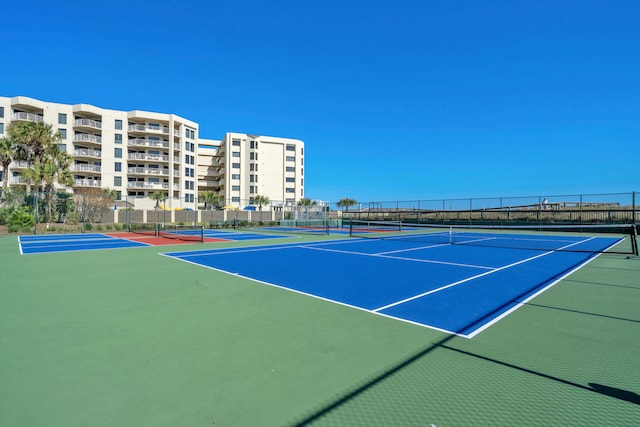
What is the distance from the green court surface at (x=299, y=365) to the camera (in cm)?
276

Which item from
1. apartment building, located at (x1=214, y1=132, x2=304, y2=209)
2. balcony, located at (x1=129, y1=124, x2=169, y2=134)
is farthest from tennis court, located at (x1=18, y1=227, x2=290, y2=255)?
apartment building, located at (x1=214, y1=132, x2=304, y2=209)

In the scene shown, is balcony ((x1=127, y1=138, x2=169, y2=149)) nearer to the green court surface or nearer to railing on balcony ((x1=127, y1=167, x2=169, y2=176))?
railing on balcony ((x1=127, y1=167, x2=169, y2=176))

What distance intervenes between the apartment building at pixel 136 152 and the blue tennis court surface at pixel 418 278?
3518 cm

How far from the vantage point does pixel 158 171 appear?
192 ft

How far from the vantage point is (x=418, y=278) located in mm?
8445

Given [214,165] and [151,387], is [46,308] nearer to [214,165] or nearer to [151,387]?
[151,387]

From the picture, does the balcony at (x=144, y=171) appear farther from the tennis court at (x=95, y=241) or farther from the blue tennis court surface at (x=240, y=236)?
the blue tennis court surface at (x=240, y=236)

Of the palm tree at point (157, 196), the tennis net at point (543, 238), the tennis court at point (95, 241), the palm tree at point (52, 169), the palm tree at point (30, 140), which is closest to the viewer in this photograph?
Answer: the tennis court at point (95, 241)

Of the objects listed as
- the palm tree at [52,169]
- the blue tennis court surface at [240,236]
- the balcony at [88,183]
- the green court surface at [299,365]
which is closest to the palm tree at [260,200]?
the balcony at [88,183]

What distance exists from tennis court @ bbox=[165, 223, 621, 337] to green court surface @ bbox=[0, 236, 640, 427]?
499 millimetres

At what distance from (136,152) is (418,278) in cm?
6194

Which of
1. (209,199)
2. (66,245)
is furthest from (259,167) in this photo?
(66,245)

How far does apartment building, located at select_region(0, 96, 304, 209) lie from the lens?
52.2 m

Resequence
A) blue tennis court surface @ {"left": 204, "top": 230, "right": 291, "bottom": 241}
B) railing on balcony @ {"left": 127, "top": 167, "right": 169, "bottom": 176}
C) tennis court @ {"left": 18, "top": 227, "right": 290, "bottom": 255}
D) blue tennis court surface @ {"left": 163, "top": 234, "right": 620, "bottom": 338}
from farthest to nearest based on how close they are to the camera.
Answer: railing on balcony @ {"left": 127, "top": 167, "right": 169, "bottom": 176} → blue tennis court surface @ {"left": 204, "top": 230, "right": 291, "bottom": 241} → tennis court @ {"left": 18, "top": 227, "right": 290, "bottom": 255} → blue tennis court surface @ {"left": 163, "top": 234, "right": 620, "bottom": 338}
